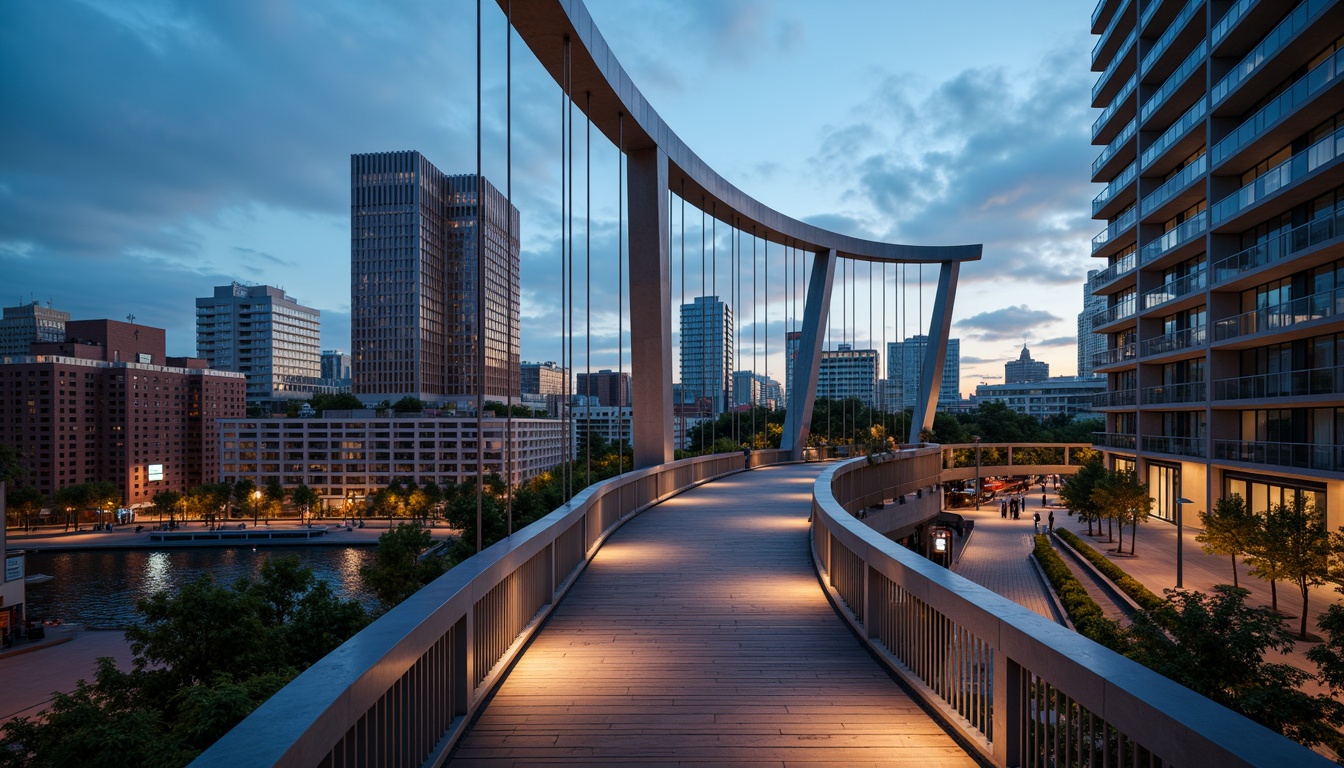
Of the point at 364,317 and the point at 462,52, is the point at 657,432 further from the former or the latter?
the point at 364,317

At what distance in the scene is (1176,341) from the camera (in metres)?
29.3

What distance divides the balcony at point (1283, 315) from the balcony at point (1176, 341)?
1.11 m

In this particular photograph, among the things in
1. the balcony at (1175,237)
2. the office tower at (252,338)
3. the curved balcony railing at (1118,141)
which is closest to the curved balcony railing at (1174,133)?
the curved balcony railing at (1118,141)

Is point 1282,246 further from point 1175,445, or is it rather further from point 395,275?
point 395,275

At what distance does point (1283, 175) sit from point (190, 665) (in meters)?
35.7

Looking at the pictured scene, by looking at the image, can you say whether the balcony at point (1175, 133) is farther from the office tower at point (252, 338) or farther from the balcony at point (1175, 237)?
the office tower at point (252, 338)

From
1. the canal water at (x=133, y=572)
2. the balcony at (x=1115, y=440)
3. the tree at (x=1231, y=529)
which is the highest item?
the balcony at (x=1115, y=440)

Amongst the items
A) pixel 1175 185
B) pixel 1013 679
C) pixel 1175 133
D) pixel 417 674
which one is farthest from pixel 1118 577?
pixel 417 674

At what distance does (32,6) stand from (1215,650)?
140465 millimetres

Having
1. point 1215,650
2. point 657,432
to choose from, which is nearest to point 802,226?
point 657,432

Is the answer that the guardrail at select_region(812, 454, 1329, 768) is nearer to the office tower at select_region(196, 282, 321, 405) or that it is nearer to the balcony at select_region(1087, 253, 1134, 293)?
the balcony at select_region(1087, 253, 1134, 293)

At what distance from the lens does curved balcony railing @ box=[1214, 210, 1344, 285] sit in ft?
63.5

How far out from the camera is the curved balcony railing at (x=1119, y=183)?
3375 cm

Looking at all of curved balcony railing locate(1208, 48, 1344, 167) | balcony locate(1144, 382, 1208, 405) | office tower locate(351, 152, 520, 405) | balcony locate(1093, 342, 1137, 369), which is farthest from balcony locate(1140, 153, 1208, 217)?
office tower locate(351, 152, 520, 405)
